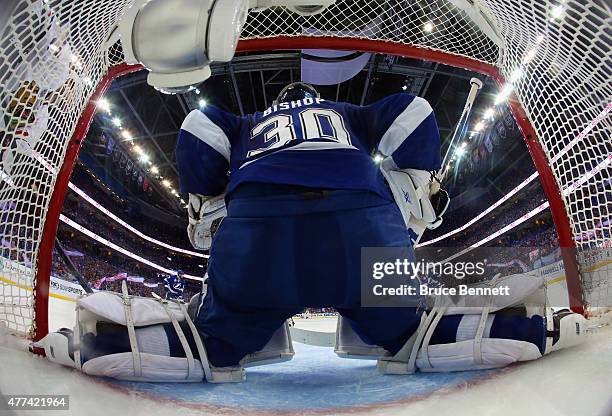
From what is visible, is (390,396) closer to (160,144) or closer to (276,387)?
(276,387)

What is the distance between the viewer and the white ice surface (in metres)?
0.44

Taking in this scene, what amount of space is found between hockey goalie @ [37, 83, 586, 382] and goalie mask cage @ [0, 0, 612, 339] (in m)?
0.29

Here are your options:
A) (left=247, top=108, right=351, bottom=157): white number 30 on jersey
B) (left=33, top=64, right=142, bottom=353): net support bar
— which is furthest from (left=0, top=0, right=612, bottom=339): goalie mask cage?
(left=247, top=108, right=351, bottom=157): white number 30 on jersey

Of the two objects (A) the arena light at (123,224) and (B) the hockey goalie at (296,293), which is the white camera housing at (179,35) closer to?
(B) the hockey goalie at (296,293)

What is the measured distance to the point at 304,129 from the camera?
763 mm

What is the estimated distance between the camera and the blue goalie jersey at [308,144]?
707 millimetres

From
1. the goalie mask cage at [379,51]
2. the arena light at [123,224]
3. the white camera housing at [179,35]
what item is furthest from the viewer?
the arena light at [123,224]

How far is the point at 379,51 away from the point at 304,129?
2.32 ft

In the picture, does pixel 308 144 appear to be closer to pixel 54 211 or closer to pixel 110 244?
pixel 54 211

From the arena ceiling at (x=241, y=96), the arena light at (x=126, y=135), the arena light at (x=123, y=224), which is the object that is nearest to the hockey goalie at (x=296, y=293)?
the arena ceiling at (x=241, y=96)

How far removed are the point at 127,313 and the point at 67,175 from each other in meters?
0.57

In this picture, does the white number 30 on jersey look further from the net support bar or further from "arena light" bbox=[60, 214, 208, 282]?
"arena light" bbox=[60, 214, 208, 282]

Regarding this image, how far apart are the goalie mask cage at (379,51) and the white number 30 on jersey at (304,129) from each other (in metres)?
0.30

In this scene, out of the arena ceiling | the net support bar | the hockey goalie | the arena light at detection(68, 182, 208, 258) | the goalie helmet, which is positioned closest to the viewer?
the hockey goalie
